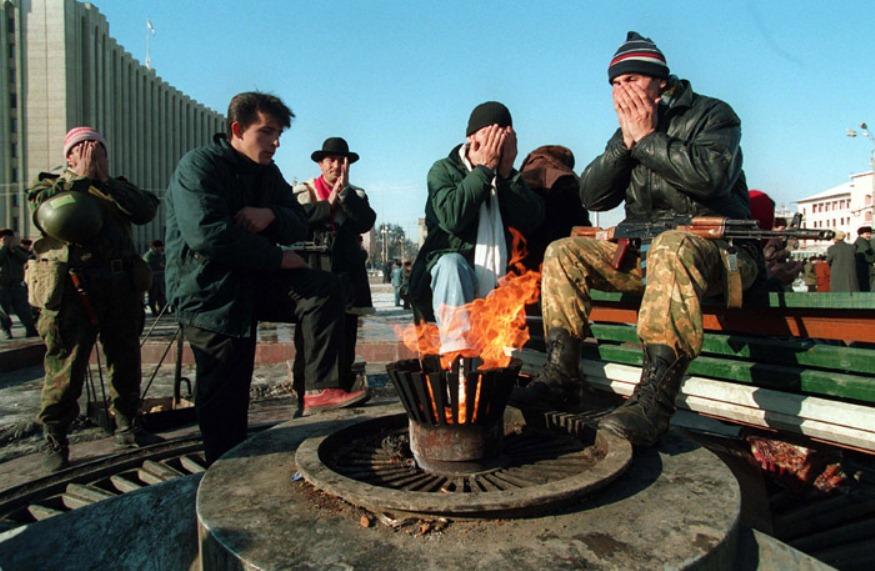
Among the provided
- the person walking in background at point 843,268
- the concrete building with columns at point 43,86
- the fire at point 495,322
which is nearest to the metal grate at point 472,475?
the fire at point 495,322

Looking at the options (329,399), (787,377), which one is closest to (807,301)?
(787,377)

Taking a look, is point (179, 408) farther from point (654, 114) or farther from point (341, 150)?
point (654, 114)

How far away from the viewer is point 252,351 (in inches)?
131

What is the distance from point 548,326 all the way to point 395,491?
1.47m

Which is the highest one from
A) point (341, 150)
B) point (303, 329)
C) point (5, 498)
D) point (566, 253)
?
point (341, 150)

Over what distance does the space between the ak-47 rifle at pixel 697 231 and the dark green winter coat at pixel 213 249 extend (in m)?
1.80

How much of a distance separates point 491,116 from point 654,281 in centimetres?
176

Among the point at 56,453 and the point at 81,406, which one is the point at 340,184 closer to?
the point at 56,453

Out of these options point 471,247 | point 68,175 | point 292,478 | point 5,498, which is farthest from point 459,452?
point 68,175

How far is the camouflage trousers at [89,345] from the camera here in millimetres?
3820

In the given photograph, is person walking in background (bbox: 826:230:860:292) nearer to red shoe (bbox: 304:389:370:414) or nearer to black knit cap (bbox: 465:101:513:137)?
black knit cap (bbox: 465:101:513:137)

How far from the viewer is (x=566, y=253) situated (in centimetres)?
317

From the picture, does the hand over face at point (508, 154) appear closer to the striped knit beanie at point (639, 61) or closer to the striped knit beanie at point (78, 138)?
the striped knit beanie at point (639, 61)

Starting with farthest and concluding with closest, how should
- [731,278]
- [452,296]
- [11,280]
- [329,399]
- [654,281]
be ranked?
[11,280], [452,296], [329,399], [731,278], [654,281]
